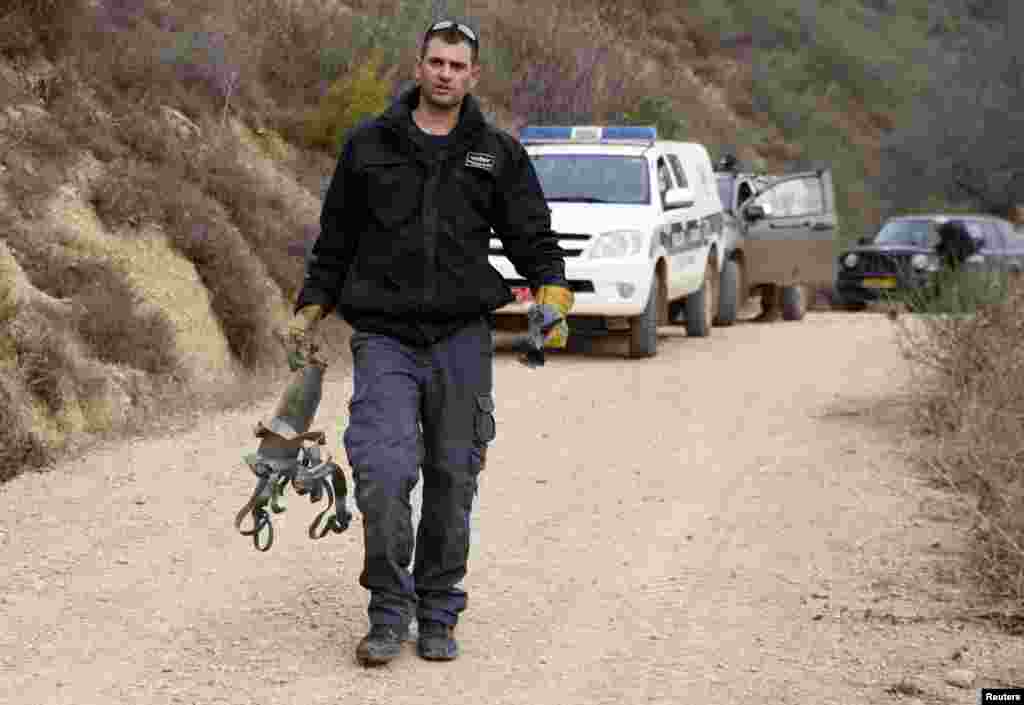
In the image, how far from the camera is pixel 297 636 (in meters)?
6.55

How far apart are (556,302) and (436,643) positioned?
1.18 metres

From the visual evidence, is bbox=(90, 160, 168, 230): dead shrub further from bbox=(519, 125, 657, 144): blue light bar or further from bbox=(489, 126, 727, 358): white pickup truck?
bbox=(519, 125, 657, 144): blue light bar

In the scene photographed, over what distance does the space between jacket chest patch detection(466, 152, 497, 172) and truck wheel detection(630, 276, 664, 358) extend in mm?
10232

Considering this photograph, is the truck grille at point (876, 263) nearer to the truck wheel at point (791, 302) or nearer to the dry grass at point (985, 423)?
the truck wheel at point (791, 302)

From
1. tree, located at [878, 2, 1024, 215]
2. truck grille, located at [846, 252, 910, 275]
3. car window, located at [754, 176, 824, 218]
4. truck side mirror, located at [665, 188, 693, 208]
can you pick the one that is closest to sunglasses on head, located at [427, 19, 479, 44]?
truck side mirror, located at [665, 188, 693, 208]

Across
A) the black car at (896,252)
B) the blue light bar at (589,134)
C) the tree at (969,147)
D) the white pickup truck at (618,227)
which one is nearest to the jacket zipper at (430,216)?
the white pickup truck at (618,227)

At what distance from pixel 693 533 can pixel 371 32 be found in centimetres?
1331

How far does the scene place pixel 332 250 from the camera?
625cm

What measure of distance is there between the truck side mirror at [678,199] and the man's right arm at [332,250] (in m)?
10.5

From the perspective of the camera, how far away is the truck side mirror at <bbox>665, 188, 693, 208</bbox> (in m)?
16.6

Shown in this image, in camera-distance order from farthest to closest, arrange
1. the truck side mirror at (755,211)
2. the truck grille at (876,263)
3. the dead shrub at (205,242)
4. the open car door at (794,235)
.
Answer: the truck grille at (876,263)
the open car door at (794,235)
the truck side mirror at (755,211)
the dead shrub at (205,242)

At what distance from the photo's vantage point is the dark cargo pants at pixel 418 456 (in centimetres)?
603

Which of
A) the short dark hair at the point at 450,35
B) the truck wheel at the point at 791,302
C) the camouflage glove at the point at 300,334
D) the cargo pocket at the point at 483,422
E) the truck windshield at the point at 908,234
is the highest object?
the short dark hair at the point at 450,35

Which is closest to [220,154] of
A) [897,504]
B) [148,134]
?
[148,134]
